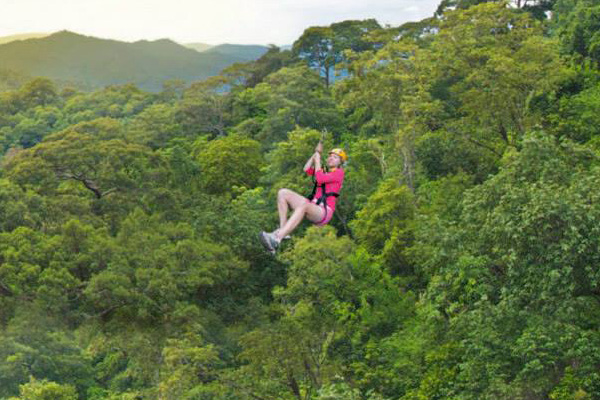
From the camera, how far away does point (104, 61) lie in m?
167

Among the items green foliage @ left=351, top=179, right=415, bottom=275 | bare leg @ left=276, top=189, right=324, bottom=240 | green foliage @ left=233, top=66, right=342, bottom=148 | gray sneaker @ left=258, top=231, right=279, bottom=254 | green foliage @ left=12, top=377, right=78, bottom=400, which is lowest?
green foliage @ left=12, top=377, right=78, bottom=400

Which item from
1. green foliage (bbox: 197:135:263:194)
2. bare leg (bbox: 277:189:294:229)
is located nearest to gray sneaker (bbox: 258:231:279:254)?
bare leg (bbox: 277:189:294:229)

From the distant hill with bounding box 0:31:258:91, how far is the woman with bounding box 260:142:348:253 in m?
147

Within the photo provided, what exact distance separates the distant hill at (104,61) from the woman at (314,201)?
147 m

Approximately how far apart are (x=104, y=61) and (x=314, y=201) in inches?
6642

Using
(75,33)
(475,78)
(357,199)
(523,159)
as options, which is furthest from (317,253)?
(75,33)

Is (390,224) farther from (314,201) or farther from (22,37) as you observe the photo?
(22,37)

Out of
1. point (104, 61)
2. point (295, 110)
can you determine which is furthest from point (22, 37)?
point (295, 110)

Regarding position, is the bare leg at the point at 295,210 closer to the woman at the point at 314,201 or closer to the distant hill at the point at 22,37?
the woman at the point at 314,201

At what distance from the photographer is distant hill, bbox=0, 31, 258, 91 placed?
6122 inches

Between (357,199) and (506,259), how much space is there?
13.3 metres

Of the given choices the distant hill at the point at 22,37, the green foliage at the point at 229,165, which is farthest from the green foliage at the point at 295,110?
the distant hill at the point at 22,37

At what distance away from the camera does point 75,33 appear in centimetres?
17250

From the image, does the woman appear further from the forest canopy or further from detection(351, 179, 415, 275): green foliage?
detection(351, 179, 415, 275): green foliage
